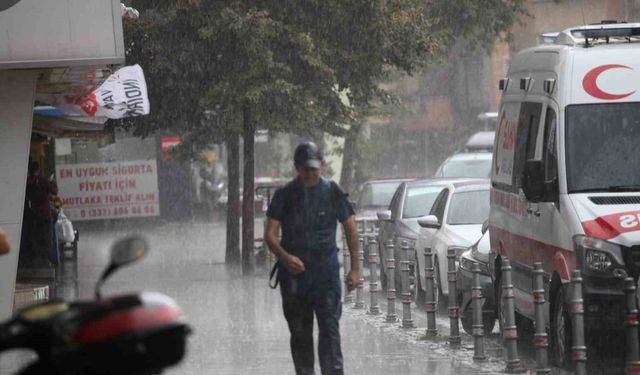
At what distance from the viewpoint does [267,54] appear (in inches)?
976

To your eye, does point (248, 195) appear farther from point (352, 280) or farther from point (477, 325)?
point (352, 280)

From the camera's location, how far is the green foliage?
25094 millimetres

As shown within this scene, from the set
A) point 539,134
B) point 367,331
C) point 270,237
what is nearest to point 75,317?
point 270,237

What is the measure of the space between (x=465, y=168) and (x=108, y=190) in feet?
26.9

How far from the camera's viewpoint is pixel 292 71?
25.9m

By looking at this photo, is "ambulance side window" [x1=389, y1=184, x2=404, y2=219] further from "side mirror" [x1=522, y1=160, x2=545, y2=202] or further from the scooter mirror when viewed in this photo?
the scooter mirror

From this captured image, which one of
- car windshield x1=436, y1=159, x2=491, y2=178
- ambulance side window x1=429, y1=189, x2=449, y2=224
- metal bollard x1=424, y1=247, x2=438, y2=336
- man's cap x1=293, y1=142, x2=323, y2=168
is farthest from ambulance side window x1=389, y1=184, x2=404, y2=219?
man's cap x1=293, y1=142, x2=323, y2=168

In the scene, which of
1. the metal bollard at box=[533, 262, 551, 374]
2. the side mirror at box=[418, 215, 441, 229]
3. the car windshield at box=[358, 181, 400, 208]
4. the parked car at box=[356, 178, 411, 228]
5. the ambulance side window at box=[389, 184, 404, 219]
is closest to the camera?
the metal bollard at box=[533, 262, 551, 374]

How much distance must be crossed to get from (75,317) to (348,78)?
860 inches

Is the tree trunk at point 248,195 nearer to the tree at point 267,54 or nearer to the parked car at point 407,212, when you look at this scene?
the tree at point 267,54

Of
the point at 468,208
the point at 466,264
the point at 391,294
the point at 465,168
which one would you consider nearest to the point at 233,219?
the point at 465,168

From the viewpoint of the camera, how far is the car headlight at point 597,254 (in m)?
11.5

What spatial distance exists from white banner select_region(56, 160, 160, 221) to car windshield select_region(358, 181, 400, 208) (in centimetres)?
621

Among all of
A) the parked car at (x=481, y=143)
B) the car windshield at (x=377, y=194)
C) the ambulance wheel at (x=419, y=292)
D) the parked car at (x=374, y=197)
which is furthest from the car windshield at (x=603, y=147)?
the parked car at (x=481, y=143)
